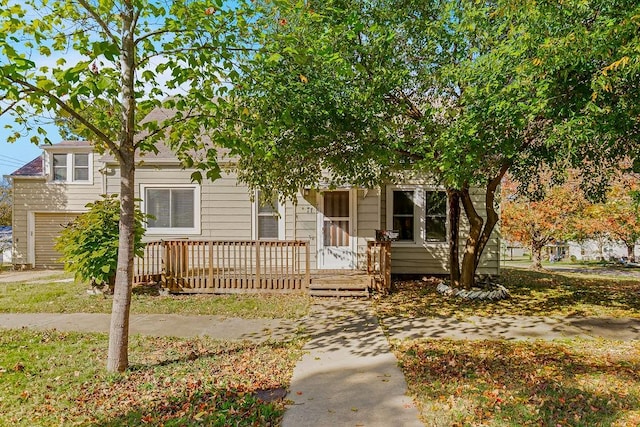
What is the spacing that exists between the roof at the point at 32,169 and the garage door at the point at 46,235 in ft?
5.33

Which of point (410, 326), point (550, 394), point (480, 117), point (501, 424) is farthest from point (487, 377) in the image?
point (480, 117)

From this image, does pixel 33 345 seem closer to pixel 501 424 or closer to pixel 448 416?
pixel 448 416

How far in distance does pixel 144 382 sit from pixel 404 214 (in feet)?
27.4

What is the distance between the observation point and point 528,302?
27.5ft

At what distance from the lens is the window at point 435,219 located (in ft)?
36.0

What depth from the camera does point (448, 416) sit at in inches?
128

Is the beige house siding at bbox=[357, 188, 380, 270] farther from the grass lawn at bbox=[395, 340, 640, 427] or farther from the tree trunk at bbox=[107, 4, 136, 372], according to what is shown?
the tree trunk at bbox=[107, 4, 136, 372]

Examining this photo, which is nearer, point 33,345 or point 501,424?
point 501,424

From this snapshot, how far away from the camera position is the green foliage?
8047 millimetres

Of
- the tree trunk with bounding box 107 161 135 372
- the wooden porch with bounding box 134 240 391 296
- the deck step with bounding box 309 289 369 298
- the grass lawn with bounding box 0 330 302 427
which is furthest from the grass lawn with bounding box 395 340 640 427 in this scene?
the wooden porch with bounding box 134 240 391 296

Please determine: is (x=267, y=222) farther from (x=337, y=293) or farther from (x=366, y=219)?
(x=337, y=293)

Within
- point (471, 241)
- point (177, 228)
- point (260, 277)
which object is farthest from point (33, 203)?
point (471, 241)

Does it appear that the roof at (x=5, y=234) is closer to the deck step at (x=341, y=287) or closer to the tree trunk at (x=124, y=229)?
the deck step at (x=341, y=287)

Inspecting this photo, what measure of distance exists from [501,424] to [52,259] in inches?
642
